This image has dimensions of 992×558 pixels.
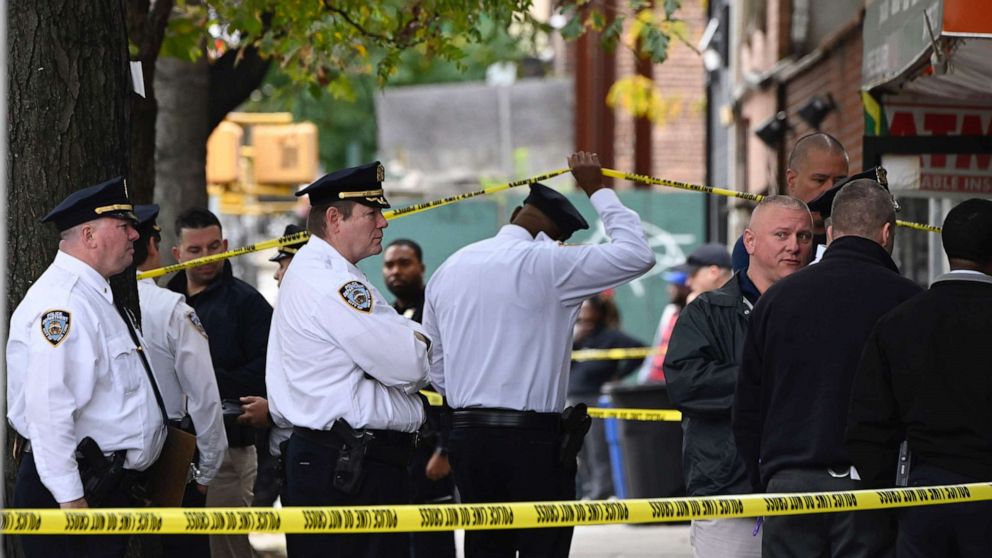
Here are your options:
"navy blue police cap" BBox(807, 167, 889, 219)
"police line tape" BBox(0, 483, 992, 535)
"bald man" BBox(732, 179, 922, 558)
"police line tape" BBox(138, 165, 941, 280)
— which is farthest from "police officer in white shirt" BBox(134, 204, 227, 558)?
"navy blue police cap" BBox(807, 167, 889, 219)

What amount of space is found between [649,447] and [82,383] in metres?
7.52

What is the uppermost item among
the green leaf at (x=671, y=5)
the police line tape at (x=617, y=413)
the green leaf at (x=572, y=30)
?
the green leaf at (x=671, y=5)

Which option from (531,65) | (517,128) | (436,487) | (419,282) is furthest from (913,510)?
(531,65)

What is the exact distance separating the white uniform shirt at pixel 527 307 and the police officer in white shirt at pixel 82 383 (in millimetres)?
1448

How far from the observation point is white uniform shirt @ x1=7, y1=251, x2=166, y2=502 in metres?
5.45

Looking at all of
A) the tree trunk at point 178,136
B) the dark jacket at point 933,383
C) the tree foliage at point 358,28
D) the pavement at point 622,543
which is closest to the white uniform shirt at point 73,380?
the dark jacket at point 933,383

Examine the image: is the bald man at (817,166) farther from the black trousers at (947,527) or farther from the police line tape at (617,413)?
the police line tape at (617,413)

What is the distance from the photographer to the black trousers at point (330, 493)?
5992 millimetres

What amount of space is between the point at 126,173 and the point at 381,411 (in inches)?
74.1

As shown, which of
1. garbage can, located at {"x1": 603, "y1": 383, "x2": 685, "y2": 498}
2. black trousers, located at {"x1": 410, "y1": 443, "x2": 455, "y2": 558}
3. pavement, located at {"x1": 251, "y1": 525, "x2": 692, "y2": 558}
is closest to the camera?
black trousers, located at {"x1": 410, "y1": 443, "x2": 455, "y2": 558}

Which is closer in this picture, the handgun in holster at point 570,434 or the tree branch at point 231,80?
the handgun in holster at point 570,434

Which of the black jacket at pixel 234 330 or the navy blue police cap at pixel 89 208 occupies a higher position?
the navy blue police cap at pixel 89 208

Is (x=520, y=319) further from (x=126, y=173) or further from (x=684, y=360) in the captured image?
(x=126, y=173)

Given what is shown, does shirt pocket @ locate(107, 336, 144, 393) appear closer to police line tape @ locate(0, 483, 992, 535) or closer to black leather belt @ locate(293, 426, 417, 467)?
black leather belt @ locate(293, 426, 417, 467)
